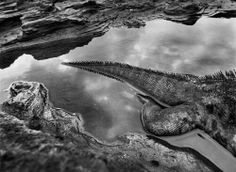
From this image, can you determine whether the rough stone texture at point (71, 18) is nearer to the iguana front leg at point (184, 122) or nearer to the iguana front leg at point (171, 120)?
the iguana front leg at point (171, 120)

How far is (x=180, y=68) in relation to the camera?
8.68 m

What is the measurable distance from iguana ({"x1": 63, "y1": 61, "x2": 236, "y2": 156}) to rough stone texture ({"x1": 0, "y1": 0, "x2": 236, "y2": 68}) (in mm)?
5032

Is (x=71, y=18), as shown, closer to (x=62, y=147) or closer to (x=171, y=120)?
(x=171, y=120)

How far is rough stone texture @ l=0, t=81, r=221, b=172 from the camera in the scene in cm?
345

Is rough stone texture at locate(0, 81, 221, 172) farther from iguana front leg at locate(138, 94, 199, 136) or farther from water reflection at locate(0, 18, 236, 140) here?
water reflection at locate(0, 18, 236, 140)

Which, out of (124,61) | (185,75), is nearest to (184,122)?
(185,75)

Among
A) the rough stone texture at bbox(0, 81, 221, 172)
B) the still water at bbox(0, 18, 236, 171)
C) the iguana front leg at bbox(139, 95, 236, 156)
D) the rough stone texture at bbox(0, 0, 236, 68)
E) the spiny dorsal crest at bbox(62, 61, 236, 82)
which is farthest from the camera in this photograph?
the rough stone texture at bbox(0, 0, 236, 68)

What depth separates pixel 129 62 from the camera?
30.5 ft

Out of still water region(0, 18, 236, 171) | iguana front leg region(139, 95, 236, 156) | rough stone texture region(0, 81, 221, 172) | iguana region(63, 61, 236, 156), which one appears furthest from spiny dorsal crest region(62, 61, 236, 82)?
rough stone texture region(0, 81, 221, 172)

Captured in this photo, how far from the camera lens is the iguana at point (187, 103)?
19.9 ft

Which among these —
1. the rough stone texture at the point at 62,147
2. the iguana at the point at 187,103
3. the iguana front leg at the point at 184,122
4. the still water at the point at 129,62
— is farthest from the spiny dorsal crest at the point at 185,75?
the rough stone texture at the point at 62,147

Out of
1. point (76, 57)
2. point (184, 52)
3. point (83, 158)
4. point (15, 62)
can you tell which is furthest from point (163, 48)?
point (83, 158)

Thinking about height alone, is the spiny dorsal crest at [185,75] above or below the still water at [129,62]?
above

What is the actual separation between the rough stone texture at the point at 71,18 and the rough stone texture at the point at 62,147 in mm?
4526
